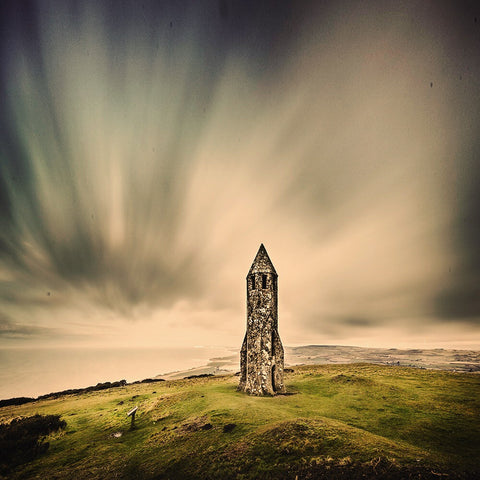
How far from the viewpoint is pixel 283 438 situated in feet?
40.9

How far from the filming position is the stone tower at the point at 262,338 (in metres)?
25.2

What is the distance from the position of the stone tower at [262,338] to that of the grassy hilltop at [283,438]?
2275 millimetres

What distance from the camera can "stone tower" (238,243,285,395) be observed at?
2516 cm

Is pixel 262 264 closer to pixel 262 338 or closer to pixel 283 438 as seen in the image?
pixel 262 338

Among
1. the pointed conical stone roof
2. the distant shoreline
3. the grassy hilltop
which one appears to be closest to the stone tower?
the pointed conical stone roof

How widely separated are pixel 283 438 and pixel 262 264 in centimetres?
1797

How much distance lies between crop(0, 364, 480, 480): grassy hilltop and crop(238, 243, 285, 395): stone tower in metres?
2.28

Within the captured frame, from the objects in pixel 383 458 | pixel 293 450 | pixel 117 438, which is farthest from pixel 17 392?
pixel 383 458

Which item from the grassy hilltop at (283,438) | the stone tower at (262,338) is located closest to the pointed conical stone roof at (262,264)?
the stone tower at (262,338)

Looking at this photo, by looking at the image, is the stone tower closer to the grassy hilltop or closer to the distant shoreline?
the grassy hilltop

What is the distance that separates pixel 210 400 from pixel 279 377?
25.2 ft

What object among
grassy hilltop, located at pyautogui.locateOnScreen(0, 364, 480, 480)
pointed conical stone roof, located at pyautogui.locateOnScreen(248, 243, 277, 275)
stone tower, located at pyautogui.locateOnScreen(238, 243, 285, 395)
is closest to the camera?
grassy hilltop, located at pyautogui.locateOnScreen(0, 364, 480, 480)

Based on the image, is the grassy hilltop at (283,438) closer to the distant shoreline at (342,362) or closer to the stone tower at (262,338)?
the stone tower at (262,338)

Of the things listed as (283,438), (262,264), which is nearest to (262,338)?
(262,264)
